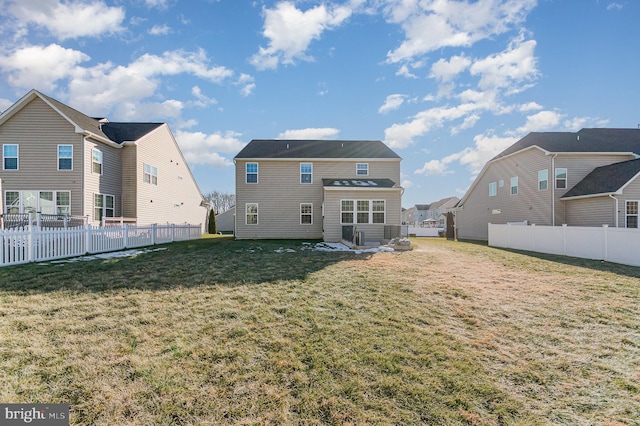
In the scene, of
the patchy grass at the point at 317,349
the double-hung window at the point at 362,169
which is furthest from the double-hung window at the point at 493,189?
the patchy grass at the point at 317,349

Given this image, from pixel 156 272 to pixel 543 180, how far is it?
71.0 ft

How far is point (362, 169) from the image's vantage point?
1988 cm

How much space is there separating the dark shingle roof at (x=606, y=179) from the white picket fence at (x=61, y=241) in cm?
2365

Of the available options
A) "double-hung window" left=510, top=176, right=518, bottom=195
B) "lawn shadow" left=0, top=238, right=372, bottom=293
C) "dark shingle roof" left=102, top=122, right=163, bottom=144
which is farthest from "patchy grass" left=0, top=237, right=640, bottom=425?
"double-hung window" left=510, top=176, right=518, bottom=195

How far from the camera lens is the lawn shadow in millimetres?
6094

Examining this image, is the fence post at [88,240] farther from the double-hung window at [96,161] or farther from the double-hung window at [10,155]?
the double-hung window at [10,155]

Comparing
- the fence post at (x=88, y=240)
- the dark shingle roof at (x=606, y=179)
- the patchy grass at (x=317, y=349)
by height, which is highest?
the dark shingle roof at (x=606, y=179)

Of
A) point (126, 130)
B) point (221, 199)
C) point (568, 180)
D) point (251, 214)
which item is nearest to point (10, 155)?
point (126, 130)

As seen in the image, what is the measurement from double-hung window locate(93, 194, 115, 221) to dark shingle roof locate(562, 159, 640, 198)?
27.0m

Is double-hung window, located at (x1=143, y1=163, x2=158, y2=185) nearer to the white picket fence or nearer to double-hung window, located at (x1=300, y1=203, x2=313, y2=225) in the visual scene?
the white picket fence

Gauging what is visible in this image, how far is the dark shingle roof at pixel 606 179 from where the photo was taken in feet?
47.9

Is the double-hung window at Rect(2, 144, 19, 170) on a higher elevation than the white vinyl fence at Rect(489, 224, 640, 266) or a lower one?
higher

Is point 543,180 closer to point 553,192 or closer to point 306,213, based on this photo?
point 553,192

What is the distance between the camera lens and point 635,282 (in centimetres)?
712
